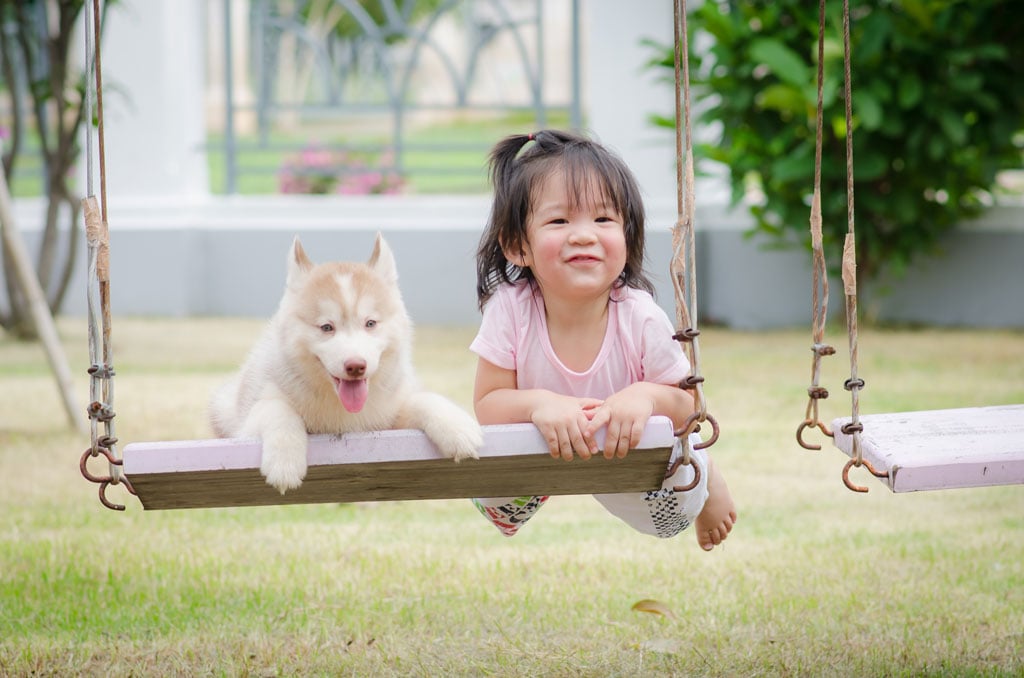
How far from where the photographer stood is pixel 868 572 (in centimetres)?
345

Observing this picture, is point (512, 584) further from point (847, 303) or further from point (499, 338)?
point (847, 303)

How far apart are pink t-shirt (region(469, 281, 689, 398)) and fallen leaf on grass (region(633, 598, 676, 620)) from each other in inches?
24.6

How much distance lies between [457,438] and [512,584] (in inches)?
53.3

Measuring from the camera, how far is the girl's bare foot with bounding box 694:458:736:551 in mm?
2955

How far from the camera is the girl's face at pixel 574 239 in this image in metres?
2.62

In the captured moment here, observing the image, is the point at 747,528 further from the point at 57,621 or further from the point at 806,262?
the point at 806,262

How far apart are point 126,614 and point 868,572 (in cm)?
193

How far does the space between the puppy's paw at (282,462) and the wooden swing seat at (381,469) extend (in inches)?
0.8

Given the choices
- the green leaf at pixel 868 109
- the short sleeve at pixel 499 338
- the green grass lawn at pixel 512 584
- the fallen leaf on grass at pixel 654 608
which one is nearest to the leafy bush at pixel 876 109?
the green leaf at pixel 868 109

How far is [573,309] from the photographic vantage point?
2.80 meters

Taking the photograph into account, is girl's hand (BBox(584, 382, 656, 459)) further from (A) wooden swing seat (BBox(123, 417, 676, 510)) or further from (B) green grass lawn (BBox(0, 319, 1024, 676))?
(B) green grass lawn (BBox(0, 319, 1024, 676))

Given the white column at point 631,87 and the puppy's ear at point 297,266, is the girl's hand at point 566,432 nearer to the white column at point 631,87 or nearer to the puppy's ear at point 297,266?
the puppy's ear at point 297,266

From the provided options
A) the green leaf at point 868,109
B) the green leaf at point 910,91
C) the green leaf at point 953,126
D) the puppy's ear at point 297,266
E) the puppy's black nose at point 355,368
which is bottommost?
the puppy's black nose at point 355,368

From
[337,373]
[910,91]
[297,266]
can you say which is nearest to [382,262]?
[297,266]
